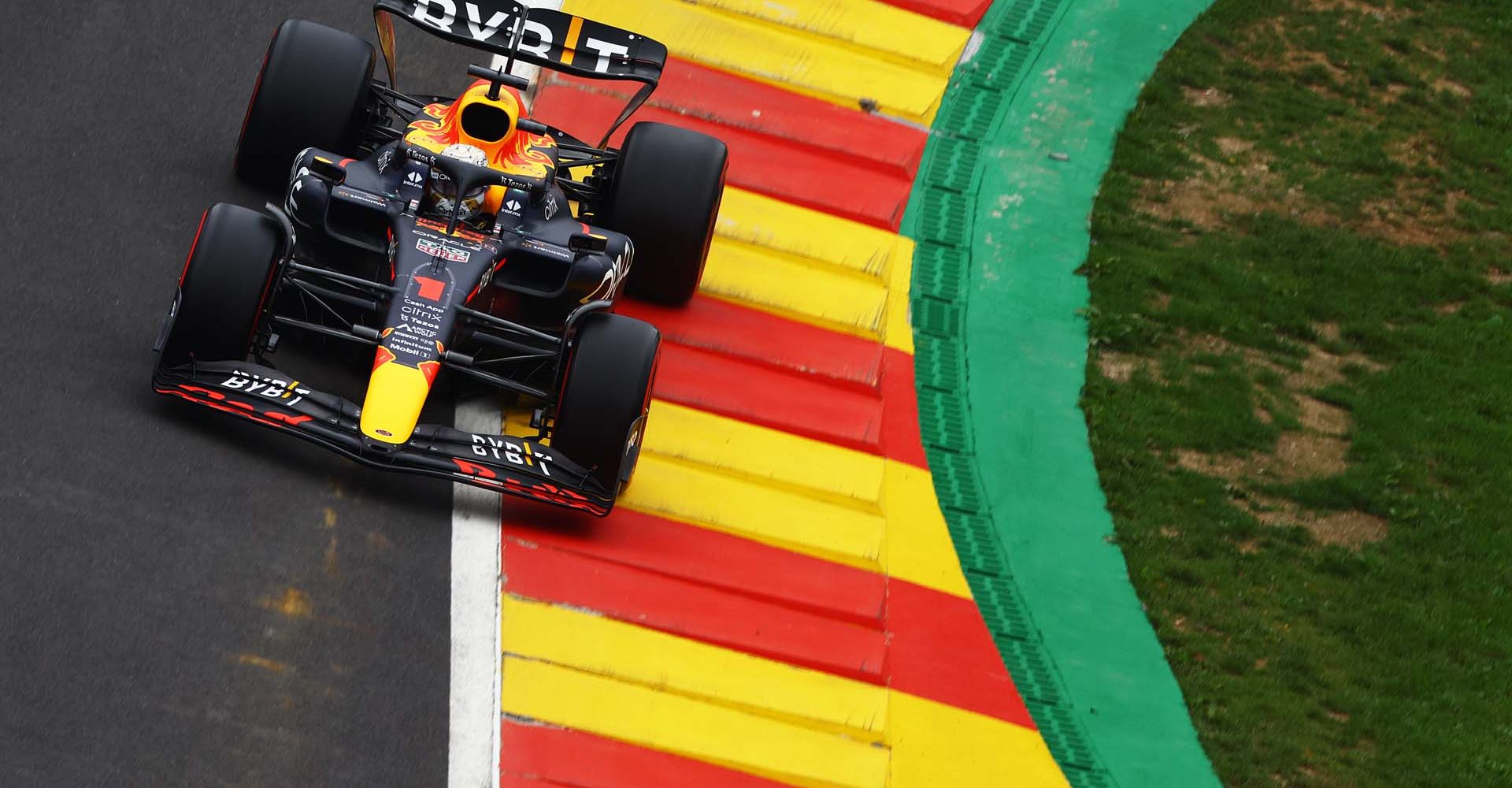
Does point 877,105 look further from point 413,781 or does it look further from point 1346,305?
point 413,781

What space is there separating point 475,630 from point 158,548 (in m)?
1.41

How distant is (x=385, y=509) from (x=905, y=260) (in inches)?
171

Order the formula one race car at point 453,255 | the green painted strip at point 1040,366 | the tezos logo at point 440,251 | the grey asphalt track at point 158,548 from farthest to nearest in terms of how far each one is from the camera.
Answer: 1. the green painted strip at point 1040,366
2. the tezos logo at point 440,251
3. the formula one race car at point 453,255
4. the grey asphalt track at point 158,548

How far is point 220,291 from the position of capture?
810 centimetres

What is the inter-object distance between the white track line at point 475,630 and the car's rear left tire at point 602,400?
0.57 metres

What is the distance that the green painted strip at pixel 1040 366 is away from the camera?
9.32 m

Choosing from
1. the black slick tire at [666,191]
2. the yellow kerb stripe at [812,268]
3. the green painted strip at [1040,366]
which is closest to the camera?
the green painted strip at [1040,366]

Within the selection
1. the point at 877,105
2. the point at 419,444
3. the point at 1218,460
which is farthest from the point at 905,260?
the point at 419,444

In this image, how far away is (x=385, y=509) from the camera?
841 cm

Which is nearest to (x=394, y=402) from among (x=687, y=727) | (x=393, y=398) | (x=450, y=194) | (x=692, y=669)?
(x=393, y=398)

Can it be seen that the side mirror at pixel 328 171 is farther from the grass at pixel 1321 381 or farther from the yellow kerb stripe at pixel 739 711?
the grass at pixel 1321 381

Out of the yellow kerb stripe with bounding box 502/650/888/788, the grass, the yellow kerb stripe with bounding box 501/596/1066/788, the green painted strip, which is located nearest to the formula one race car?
the yellow kerb stripe with bounding box 501/596/1066/788

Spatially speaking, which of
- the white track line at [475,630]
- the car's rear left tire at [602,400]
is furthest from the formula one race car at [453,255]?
the white track line at [475,630]

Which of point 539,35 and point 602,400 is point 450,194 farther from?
point 602,400
